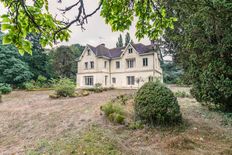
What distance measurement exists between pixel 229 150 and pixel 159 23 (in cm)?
363

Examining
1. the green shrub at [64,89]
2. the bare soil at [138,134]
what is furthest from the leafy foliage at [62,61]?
the bare soil at [138,134]

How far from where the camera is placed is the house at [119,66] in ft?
84.5

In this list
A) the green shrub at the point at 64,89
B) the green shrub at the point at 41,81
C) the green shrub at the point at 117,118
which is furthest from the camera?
the green shrub at the point at 41,81

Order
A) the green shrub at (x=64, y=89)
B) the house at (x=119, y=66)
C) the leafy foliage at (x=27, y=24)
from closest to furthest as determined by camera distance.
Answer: the leafy foliage at (x=27, y=24) < the green shrub at (x=64, y=89) < the house at (x=119, y=66)

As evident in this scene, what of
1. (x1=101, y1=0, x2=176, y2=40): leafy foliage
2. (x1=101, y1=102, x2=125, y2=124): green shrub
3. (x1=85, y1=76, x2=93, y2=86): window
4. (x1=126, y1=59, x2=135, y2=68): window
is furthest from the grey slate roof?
(x1=101, y1=0, x2=176, y2=40): leafy foliage

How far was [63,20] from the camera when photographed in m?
2.60

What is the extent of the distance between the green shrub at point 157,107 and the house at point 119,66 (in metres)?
18.3

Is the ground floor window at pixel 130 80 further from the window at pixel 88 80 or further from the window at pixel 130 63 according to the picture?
the window at pixel 88 80

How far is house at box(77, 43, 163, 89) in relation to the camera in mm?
25750

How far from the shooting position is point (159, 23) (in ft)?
11.3

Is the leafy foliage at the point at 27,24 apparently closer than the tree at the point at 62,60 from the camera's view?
Yes

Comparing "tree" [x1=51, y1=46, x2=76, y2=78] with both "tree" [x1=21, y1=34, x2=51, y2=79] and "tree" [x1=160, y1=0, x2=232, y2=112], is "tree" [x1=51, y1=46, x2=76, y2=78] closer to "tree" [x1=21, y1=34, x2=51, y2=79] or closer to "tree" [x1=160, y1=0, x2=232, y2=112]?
"tree" [x1=21, y1=34, x2=51, y2=79]

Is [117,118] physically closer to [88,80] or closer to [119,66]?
[119,66]

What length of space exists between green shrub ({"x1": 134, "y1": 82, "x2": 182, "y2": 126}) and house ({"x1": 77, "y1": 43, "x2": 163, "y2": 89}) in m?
18.3
